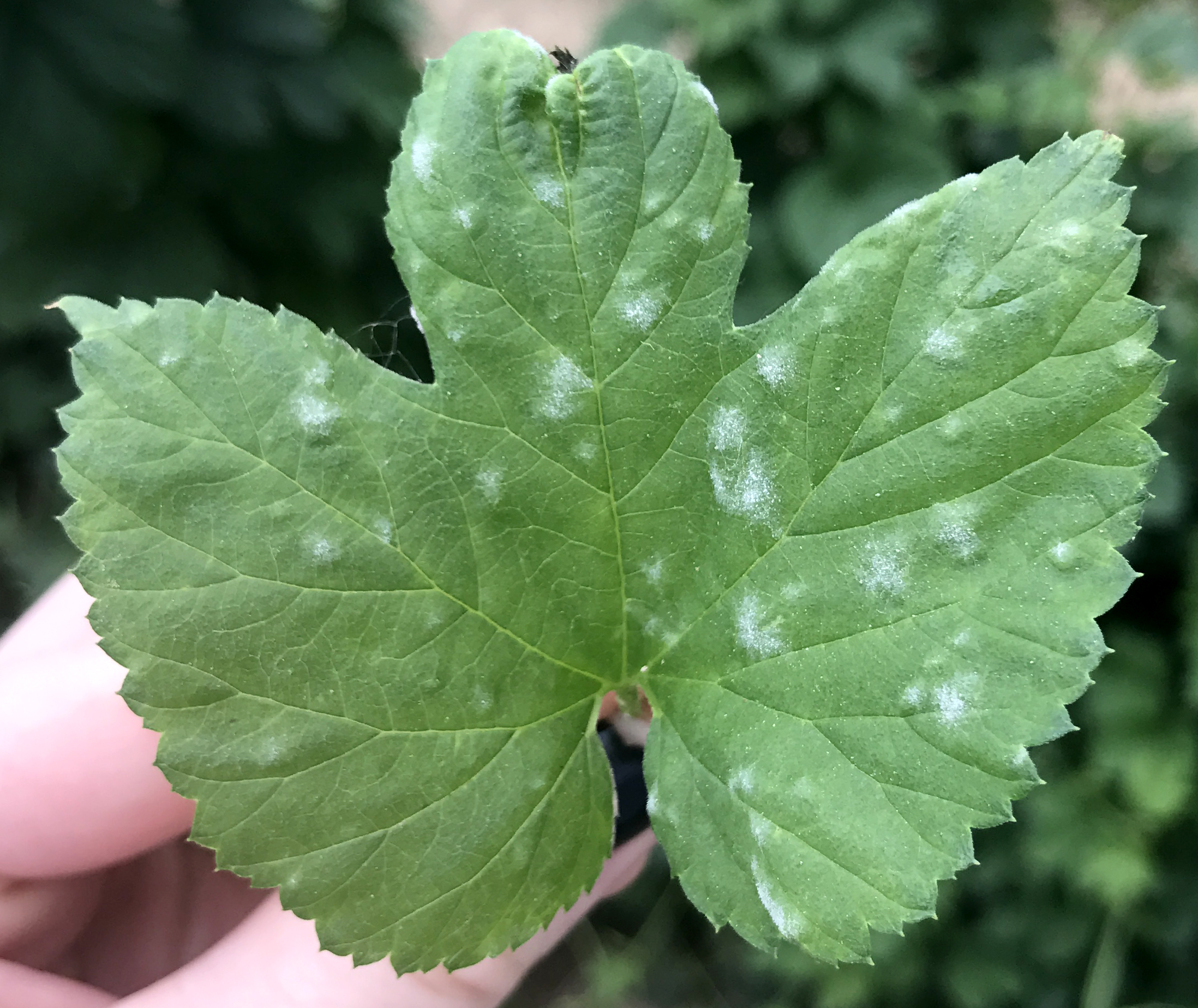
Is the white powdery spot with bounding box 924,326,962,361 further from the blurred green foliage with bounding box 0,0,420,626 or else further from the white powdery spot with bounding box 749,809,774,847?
the blurred green foliage with bounding box 0,0,420,626

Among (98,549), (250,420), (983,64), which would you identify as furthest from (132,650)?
(983,64)

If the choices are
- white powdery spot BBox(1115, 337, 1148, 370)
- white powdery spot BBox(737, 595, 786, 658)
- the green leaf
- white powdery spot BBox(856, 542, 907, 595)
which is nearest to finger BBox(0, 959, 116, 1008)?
the green leaf

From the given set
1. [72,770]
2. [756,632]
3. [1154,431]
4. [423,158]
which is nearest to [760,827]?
[756,632]

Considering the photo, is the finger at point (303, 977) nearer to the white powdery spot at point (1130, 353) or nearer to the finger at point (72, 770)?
the finger at point (72, 770)

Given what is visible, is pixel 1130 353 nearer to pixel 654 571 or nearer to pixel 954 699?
pixel 954 699

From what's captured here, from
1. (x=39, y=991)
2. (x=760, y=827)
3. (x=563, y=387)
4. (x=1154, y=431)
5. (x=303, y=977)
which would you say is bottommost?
(x=1154, y=431)

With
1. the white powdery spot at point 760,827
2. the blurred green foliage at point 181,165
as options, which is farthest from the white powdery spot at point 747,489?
the blurred green foliage at point 181,165

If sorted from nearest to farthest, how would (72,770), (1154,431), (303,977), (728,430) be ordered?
1. (728,430)
2. (303,977)
3. (72,770)
4. (1154,431)
